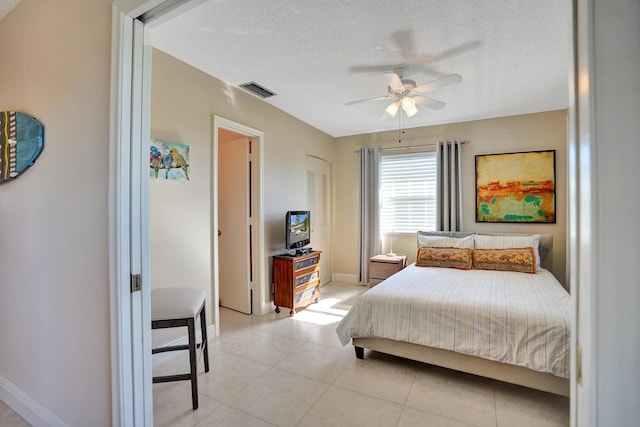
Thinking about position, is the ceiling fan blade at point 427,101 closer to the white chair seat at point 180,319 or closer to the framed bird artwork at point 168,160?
the framed bird artwork at point 168,160

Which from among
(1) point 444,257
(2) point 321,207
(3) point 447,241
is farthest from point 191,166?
(3) point 447,241

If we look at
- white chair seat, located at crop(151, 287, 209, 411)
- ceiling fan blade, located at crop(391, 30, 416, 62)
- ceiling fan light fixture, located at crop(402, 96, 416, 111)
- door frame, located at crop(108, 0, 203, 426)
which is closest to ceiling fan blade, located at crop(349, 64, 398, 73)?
ceiling fan blade, located at crop(391, 30, 416, 62)

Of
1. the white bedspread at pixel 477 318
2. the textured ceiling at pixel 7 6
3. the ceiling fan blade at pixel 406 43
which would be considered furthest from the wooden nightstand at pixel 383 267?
the textured ceiling at pixel 7 6

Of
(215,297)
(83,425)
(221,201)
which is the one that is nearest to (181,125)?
(221,201)

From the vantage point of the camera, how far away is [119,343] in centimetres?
121

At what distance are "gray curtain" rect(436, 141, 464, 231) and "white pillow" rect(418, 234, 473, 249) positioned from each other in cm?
38

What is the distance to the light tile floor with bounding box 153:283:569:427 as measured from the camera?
6.03 feet

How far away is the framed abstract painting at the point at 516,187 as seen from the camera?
12.9 feet

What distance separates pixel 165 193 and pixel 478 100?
3.57 metres

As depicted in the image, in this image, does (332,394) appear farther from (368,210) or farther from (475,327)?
(368,210)

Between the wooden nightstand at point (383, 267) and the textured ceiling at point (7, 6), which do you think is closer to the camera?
the textured ceiling at point (7, 6)

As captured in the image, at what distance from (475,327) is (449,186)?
2.77 meters

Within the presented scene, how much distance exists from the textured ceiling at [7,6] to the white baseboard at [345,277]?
4.77 m

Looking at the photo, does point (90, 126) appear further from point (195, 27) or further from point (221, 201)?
point (221, 201)
